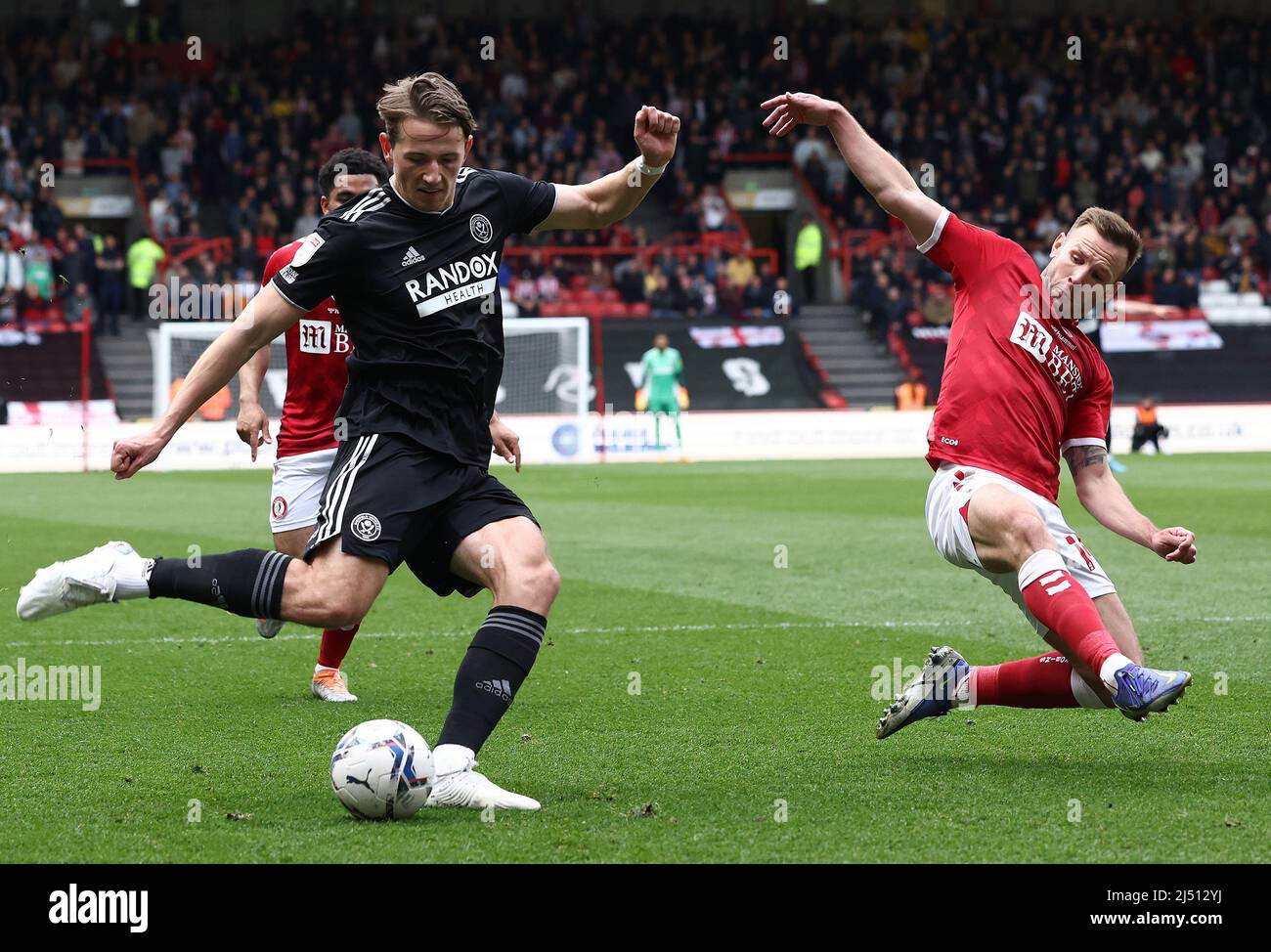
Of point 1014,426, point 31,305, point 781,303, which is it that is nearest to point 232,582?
point 1014,426

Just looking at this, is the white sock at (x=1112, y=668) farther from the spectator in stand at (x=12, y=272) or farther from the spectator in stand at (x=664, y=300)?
the spectator in stand at (x=664, y=300)

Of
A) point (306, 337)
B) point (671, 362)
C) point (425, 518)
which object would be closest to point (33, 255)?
point (671, 362)

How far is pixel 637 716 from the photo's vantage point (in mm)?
6305

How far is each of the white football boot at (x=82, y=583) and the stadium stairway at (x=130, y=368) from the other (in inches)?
815

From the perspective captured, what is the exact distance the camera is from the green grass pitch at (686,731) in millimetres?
4340

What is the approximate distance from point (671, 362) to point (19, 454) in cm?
928

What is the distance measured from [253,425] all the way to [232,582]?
2.17 m

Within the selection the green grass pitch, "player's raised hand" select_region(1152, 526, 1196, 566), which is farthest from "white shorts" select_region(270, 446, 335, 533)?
"player's raised hand" select_region(1152, 526, 1196, 566)

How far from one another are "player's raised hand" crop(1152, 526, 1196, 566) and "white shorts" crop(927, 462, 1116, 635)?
0.62ft

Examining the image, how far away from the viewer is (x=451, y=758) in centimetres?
466

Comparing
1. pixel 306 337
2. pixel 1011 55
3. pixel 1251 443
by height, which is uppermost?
pixel 1011 55

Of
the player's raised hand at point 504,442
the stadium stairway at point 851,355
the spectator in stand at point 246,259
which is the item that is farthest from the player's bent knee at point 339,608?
the stadium stairway at point 851,355
